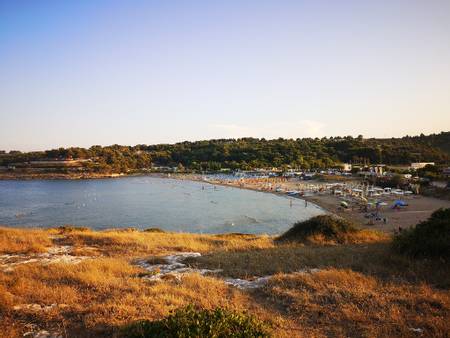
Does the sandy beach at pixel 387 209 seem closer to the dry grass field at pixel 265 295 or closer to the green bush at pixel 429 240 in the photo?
the green bush at pixel 429 240

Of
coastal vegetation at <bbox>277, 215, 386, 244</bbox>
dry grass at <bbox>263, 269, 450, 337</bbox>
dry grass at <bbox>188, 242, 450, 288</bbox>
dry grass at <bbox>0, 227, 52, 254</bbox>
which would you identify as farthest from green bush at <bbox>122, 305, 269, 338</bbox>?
coastal vegetation at <bbox>277, 215, 386, 244</bbox>

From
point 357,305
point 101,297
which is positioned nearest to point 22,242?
point 101,297

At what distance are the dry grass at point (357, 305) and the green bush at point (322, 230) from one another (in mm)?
9138

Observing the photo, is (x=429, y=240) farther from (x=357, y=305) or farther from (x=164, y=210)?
(x=164, y=210)

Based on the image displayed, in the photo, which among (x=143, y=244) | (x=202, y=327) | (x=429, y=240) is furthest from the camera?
(x=143, y=244)

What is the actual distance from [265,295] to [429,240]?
6778 mm

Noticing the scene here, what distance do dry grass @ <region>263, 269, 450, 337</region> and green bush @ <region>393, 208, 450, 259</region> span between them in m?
3.06

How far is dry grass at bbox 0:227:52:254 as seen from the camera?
Answer: 48.9 ft

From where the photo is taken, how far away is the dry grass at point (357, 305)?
21.3ft

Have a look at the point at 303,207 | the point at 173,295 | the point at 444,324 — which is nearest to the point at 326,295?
the point at 444,324

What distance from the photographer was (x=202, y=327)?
5312 mm

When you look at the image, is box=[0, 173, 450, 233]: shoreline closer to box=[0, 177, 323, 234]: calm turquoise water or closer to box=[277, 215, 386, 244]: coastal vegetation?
box=[277, 215, 386, 244]: coastal vegetation

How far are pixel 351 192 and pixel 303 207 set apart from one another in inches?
624

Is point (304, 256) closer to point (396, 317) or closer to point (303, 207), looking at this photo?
point (396, 317)
